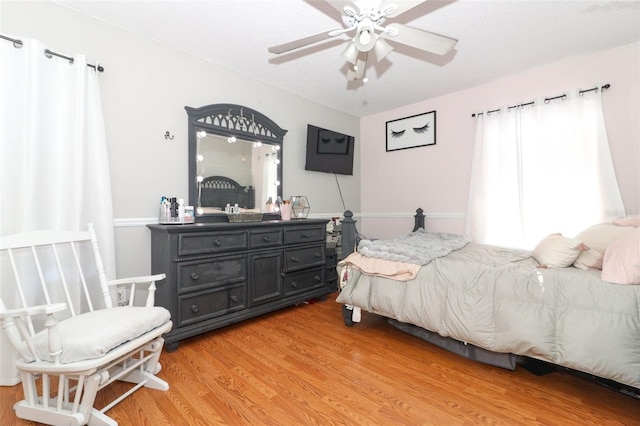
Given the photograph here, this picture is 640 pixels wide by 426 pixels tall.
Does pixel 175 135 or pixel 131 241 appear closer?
pixel 131 241

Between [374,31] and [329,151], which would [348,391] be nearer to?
[374,31]

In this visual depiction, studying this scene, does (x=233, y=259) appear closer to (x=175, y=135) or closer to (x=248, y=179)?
(x=248, y=179)

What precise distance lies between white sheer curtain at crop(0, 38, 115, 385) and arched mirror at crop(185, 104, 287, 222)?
0.74 metres

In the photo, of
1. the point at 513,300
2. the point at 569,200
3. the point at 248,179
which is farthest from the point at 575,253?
the point at 248,179

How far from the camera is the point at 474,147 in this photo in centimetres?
342

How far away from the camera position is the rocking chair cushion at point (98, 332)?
127cm

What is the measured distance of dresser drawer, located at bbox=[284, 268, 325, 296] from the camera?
9.50 feet

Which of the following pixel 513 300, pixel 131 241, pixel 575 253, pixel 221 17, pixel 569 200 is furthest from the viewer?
pixel 569 200

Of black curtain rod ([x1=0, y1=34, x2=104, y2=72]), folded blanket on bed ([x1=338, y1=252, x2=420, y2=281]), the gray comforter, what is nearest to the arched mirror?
black curtain rod ([x1=0, y1=34, x2=104, y2=72])

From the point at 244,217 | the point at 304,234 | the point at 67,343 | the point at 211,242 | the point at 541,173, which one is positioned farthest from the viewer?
the point at 304,234

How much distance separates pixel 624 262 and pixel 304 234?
235 cm

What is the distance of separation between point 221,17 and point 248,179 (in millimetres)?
1450

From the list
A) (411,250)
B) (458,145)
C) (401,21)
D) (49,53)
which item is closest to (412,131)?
(458,145)

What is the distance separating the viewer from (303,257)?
3.03 metres
